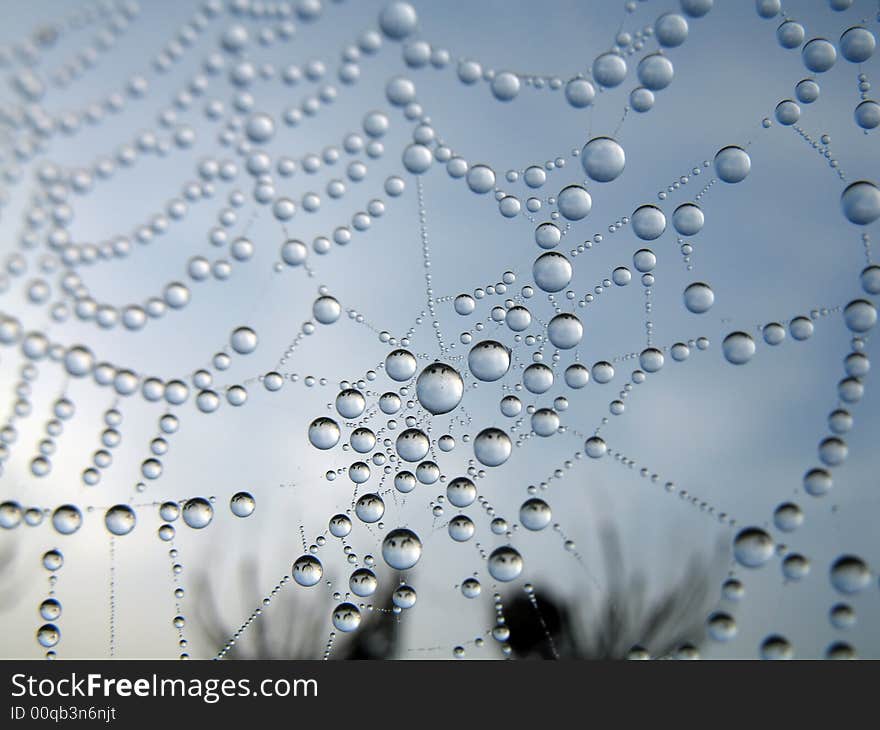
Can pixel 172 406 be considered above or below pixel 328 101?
below

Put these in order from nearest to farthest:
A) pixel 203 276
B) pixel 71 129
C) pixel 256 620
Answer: pixel 71 129, pixel 203 276, pixel 256 620

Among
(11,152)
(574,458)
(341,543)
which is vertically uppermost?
(11,152)

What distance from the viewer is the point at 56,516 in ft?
3.16

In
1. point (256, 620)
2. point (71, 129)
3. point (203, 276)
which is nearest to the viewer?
point (71, 129)

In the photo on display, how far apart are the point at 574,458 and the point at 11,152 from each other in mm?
908

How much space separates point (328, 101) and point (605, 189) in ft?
1.40

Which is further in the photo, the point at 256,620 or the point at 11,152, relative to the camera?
the point at 256,620

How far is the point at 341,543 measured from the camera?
3.21ft
